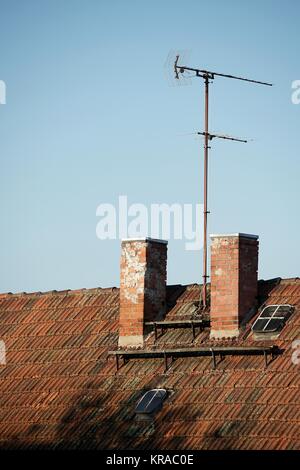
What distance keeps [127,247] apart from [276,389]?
5.87 meters

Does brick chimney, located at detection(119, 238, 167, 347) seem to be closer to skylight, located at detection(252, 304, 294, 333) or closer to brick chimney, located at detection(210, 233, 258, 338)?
brick chimney, located at detection(210, 233, 258, 338)

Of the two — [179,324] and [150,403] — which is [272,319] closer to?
[179,324]

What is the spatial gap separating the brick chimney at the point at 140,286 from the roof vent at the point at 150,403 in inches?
78.3

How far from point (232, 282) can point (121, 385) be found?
3.04 m

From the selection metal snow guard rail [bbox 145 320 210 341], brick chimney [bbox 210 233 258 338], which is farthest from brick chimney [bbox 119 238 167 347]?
brick chimney [bbox 210 233 258 338]

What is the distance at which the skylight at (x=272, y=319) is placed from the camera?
30.8 meters

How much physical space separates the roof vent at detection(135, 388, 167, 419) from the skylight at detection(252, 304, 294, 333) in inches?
87.2

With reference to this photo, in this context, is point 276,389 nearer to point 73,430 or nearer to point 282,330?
point 282,330

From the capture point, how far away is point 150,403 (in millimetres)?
30828

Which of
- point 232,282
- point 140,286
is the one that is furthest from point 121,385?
point 232,282

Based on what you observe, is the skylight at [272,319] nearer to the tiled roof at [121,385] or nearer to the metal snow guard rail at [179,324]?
the tiled roof at [121,385]

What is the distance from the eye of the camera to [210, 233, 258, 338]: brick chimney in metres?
31.5
